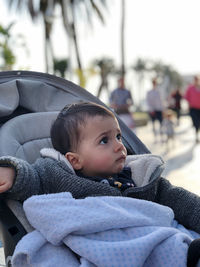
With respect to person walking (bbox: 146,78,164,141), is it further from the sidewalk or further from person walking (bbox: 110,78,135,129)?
person walking (bbox: 110,78,135,129)

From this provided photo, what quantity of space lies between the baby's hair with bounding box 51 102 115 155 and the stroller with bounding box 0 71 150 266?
1.00 feet

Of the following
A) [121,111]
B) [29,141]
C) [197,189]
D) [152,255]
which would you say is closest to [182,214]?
[152,255]

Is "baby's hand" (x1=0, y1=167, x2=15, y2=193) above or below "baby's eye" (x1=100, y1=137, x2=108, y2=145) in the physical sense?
below

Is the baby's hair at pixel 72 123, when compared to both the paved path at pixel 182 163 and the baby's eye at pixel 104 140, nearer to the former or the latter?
the baby's eye at pixel 104 140

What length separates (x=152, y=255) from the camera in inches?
61.4

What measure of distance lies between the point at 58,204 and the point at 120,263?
309 mm

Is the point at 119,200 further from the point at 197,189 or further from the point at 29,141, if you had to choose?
the point at 197,189

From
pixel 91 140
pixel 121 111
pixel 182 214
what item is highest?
pixel 91 140

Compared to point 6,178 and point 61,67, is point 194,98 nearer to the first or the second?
point 6,178

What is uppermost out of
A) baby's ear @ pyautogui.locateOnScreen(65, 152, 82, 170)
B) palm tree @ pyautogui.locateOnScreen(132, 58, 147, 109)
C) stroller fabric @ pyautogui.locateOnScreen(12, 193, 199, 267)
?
baby's ear @ pyautogui.locateOnScreen(65, 152, 82, 170)

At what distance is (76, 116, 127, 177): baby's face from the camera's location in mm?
1957

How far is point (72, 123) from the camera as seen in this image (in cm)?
199

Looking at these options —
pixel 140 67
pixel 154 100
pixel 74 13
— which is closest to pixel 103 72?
pixel 74 13

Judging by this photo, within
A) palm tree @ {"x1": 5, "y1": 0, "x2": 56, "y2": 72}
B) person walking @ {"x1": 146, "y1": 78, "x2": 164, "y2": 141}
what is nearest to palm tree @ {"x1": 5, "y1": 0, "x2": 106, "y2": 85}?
palm tree @ {"x1": 5, "y1": 0, "x2": 56, "y2": 72}
